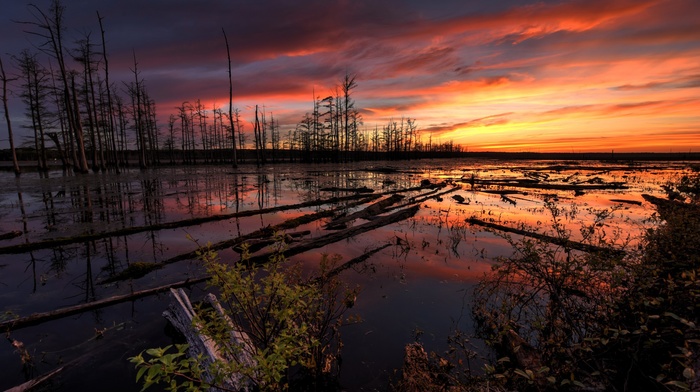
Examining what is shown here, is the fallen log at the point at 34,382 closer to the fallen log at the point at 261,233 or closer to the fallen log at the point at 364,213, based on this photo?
the fallen log at the point at 261,233

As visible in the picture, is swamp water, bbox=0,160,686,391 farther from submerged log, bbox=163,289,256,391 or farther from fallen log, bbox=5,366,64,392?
submerged log, bbox=163,289,256,391

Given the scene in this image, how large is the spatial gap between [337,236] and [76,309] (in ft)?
24.8

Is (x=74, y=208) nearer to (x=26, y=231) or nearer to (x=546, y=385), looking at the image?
(x=26, y=231)

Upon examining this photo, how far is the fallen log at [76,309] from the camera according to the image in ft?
18.4

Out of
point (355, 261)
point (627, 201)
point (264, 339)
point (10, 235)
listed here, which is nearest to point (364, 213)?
point (355, 261)

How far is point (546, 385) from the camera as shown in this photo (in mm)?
3461

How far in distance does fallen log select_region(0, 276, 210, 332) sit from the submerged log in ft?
5.42

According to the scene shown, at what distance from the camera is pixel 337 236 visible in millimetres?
11391

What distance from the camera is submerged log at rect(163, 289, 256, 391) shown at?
357 cm

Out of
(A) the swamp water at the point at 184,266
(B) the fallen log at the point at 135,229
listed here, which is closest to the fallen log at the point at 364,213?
(A) the swamp water at the point at 184,266

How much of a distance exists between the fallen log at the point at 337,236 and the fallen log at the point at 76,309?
2.02m

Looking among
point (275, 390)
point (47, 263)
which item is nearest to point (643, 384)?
point (275, 390)

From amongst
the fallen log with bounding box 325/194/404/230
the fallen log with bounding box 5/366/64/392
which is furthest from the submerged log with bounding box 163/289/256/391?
the fallen log with bounding box 325/194/404/230

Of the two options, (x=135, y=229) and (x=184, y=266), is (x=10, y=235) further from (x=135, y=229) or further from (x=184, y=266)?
(x=184, y=266)
